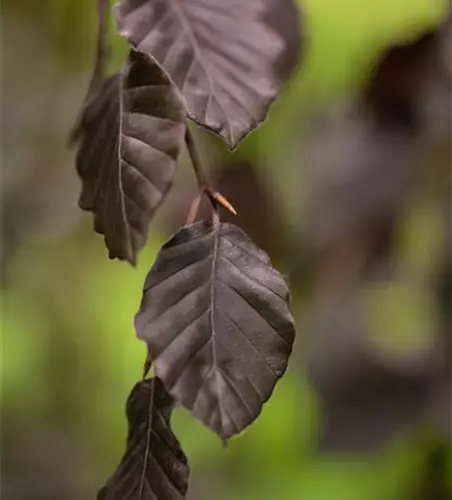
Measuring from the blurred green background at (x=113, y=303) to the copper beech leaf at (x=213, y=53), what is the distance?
2.79ft

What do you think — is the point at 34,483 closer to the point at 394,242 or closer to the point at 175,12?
the point at 394,242

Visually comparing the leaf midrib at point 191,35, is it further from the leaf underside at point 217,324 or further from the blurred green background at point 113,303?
the blurred green background at point 113,303

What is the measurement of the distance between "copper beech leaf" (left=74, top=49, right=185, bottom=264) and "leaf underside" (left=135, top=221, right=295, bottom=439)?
0.08 feet

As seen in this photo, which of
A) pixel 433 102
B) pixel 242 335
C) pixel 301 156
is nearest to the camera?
pixel 242 335

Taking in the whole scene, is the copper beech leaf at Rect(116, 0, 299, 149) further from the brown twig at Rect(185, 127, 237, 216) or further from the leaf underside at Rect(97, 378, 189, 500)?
the leaf underside at Rect(97, 378, 189, 500)

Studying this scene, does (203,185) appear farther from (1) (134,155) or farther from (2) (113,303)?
(2) (113,303)

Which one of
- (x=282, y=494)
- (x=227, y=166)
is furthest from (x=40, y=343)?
(x=227, y=166)

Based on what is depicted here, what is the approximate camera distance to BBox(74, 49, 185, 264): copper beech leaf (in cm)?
55

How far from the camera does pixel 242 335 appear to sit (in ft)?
1.77

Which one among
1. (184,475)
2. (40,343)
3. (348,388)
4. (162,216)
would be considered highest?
(184,475)

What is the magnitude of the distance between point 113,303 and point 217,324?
147cm

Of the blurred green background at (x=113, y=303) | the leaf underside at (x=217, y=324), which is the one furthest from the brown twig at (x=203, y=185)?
the blurred green background at (x=113, y=303)

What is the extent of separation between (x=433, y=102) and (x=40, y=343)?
840 mm

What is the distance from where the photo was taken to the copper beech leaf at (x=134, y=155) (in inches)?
21.8
